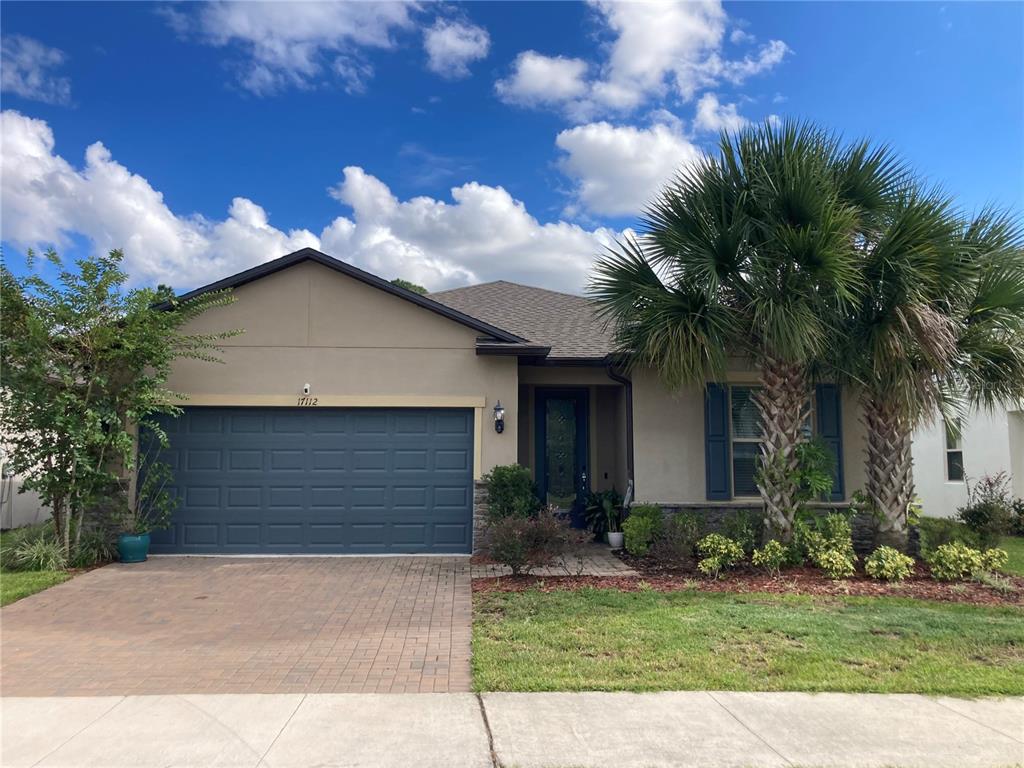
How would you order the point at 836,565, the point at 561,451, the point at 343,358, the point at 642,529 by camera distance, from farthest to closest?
the point at 561,451 → the point at 343,358 → the point at 642,529 → the point at 836,565

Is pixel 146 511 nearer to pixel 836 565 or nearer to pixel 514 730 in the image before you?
pixel 514 730

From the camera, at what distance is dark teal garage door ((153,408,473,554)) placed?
33.9ft

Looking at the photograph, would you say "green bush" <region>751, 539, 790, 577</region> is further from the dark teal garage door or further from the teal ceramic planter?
the teal ceramic planter

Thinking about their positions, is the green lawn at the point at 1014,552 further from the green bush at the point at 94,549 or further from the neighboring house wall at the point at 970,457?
the green bush at the point at 94,549

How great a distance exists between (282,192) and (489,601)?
11708 mm

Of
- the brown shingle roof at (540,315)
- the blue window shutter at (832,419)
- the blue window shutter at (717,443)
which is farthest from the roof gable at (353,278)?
the blue window shutter at (832,419)

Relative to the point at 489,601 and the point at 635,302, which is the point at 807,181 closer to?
the point at 635,302

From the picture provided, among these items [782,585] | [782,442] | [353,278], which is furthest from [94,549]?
[782,442]

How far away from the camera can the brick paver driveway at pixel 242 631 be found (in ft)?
16.4

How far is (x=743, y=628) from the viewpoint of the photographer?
20.5 ft

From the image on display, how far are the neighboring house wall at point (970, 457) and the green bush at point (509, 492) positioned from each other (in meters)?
10.1

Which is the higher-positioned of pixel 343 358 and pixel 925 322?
pixel 925 322

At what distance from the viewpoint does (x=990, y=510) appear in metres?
11.0

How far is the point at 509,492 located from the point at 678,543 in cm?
261
